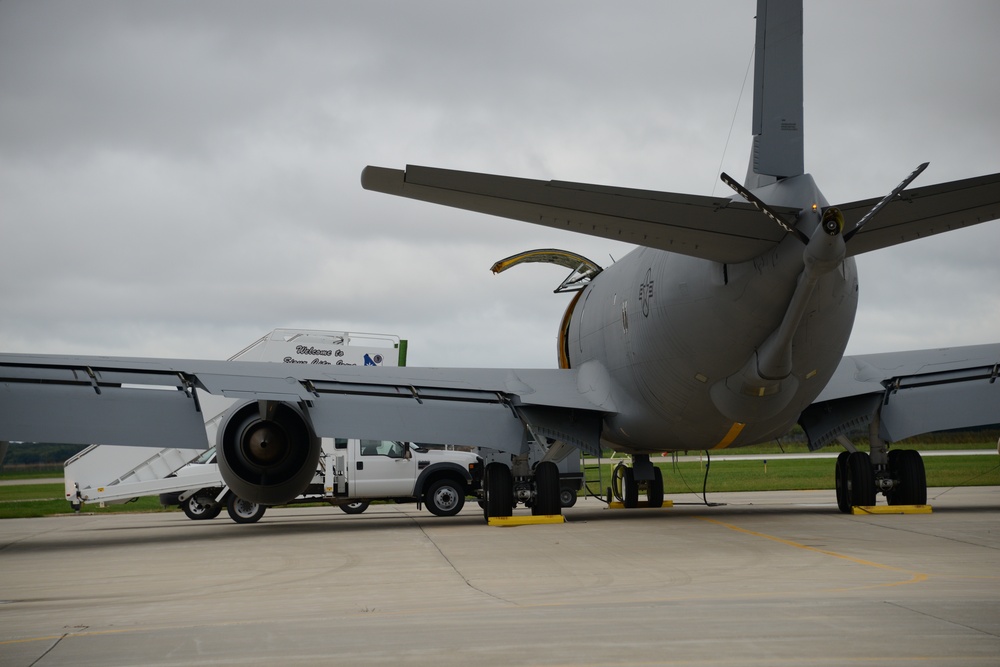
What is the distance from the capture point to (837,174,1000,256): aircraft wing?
9672 mm

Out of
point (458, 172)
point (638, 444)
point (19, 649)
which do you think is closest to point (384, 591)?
point (19, 649)

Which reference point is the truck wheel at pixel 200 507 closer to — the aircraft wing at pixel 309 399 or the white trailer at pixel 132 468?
the white trailer at pixel 132 468

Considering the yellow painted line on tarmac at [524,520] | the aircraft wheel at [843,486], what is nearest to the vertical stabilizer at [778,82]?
the aircraft wheel at [843,486]

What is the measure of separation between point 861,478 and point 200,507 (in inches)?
546

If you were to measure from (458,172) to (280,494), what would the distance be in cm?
845

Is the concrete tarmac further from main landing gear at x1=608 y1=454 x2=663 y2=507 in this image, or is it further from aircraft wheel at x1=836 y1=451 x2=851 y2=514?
main landing gear at x1=608 y1=454 x2=663 y2=507

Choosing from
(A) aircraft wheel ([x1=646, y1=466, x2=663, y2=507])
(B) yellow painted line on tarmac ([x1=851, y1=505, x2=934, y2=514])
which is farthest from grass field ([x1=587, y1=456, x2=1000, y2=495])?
(B) yellow painted line on tarmac ([x1=851, y1=505, x2=934, y2=514])

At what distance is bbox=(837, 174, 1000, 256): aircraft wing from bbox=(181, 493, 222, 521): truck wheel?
15.4 metres

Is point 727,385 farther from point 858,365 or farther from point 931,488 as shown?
point 931,488

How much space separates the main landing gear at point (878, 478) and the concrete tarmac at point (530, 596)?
760 mm

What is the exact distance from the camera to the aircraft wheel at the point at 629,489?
20267 millimetres

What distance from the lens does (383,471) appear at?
20.2 m

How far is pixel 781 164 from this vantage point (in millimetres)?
11688

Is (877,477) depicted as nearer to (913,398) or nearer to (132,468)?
(913,398)
